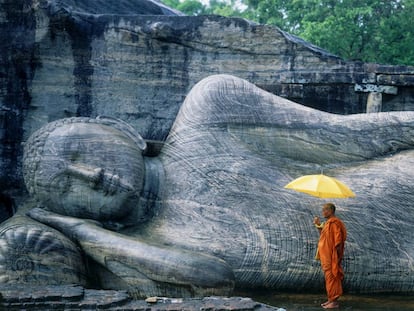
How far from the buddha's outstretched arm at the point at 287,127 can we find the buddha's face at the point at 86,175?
0.65m

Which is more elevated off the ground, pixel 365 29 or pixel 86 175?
pixel 365 29

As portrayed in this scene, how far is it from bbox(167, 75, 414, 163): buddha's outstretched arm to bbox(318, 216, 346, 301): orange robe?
1120mm

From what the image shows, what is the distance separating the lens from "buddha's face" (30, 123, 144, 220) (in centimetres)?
680

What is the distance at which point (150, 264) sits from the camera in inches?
241

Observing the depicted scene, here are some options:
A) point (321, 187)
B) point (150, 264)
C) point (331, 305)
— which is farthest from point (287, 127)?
point (150, 264)

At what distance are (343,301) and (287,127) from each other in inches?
68.9

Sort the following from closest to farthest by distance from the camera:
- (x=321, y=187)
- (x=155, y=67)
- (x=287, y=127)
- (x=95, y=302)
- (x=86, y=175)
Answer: (x=95, y=302)
(x=321, y=187)
(x=86, y=175)
(x=287, y=127)
(x=155, y=67)

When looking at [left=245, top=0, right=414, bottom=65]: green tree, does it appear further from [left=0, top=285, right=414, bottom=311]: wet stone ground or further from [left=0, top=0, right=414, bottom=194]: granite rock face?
[left=0, top=285, right=414, bottom=311]: wet stone ground

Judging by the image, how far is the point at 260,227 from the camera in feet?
22.0

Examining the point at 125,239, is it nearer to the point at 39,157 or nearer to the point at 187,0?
the point at 39,157

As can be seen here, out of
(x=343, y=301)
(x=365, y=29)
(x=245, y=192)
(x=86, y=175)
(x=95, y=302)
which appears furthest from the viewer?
(x=365, y=29)

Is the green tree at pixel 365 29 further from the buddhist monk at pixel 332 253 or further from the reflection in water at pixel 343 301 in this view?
the buddhist monk at pixel 332 253

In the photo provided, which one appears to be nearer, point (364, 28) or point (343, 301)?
point (343, 301)

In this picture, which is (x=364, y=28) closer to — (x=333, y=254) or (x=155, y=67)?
(x=155, y=67)
